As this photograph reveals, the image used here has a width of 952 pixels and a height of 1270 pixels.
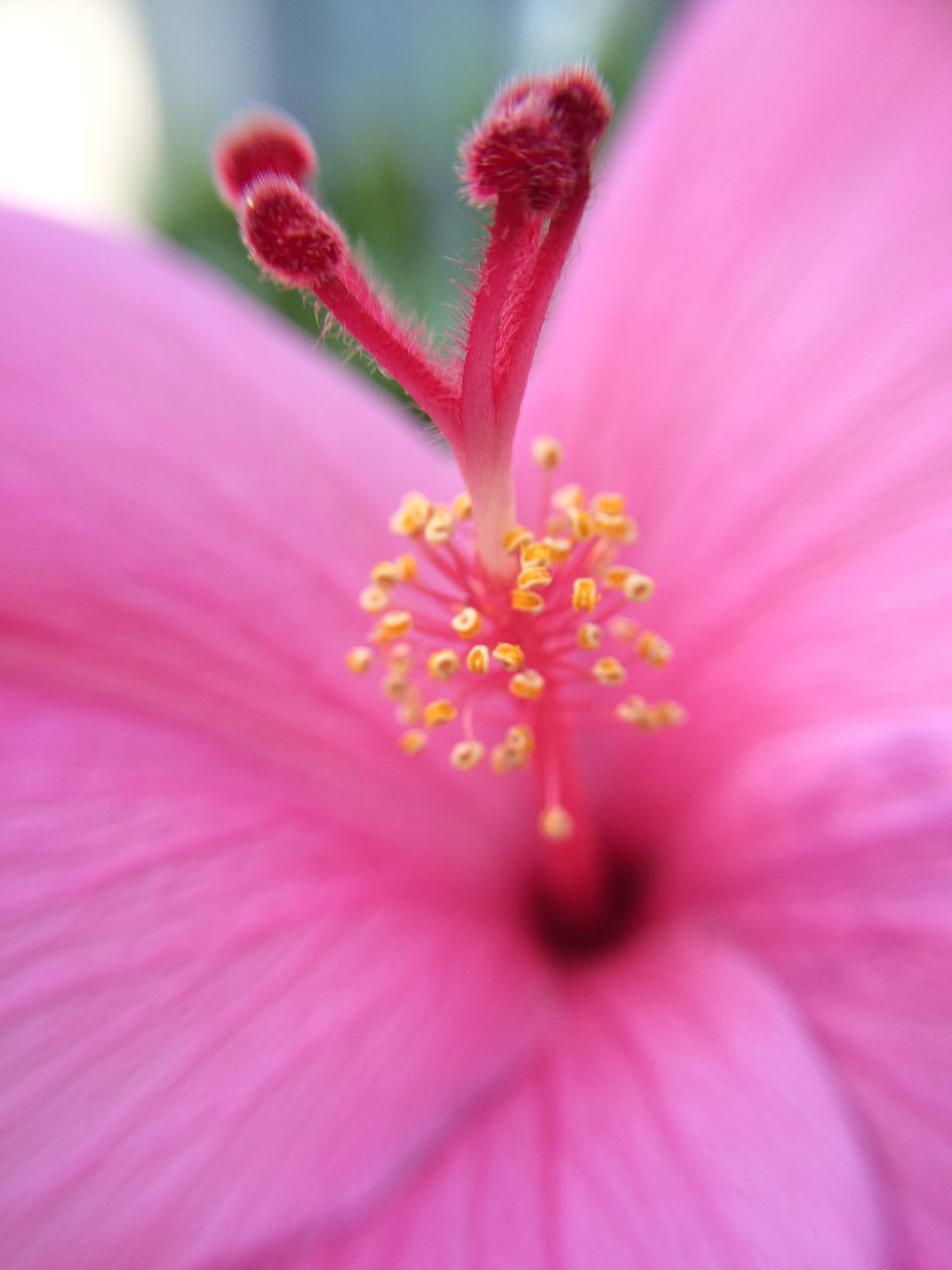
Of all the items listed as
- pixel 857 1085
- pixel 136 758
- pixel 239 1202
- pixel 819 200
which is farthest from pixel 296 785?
pixel 819 200

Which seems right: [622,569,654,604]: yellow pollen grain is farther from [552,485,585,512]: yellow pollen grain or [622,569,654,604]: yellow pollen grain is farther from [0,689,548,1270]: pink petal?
[0,689,548,1270]: pink petal

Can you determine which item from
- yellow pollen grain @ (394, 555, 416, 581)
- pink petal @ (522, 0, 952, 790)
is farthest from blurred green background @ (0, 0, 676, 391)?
yellow pollen grain @ (394, 555, 416, 581)

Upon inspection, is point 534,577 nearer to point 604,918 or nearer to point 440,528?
point 440,528

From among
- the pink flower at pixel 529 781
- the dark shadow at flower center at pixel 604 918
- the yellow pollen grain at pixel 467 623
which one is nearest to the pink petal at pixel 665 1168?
the pink flower at pixel 529 781

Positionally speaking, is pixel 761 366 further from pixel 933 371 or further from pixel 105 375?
pixel 105 375

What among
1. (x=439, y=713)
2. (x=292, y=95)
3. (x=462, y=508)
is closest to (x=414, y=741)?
(x=439, y=713)

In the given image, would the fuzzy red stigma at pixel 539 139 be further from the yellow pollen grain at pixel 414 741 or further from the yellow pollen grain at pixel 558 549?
the yellow pollen grain at pixel 414 741
